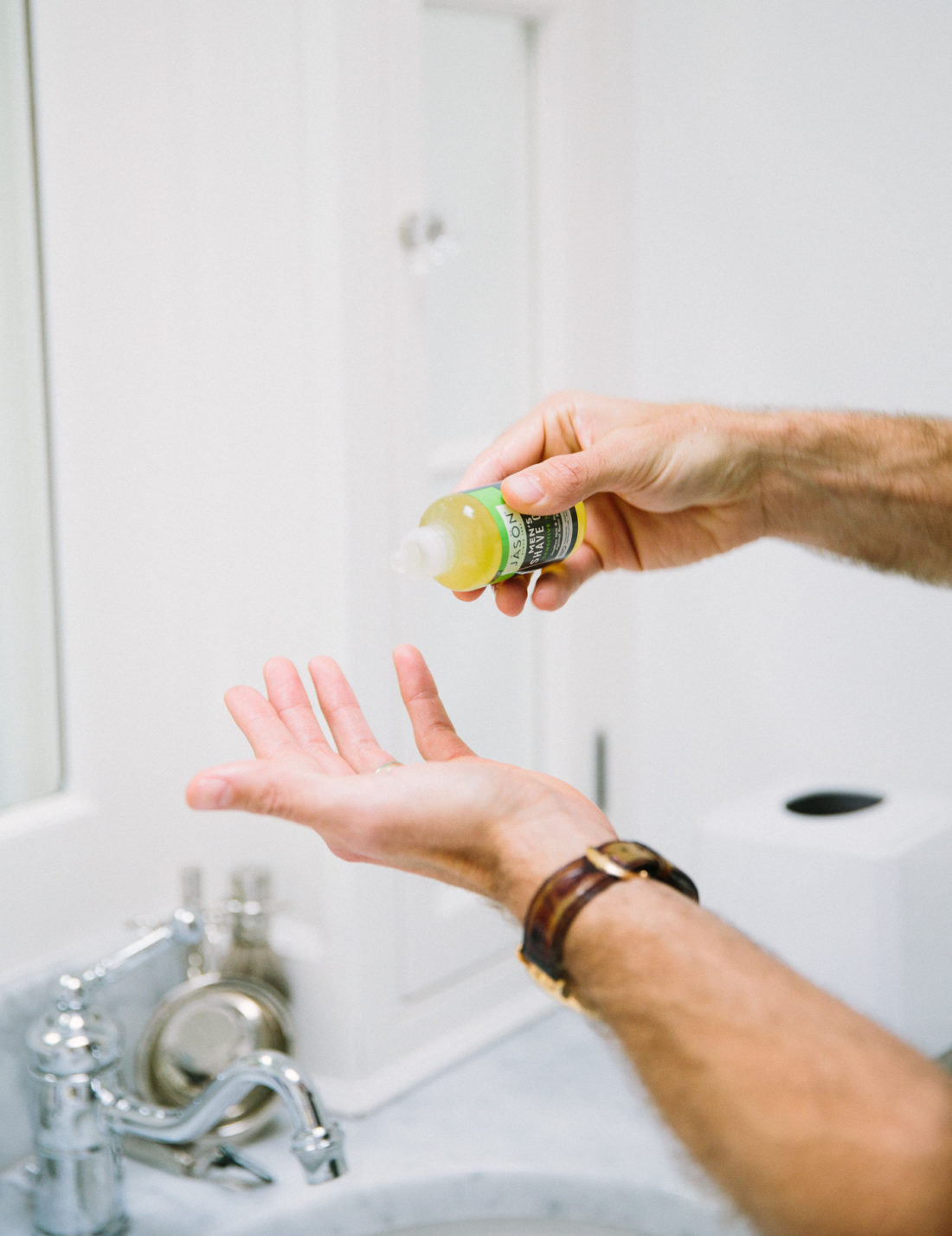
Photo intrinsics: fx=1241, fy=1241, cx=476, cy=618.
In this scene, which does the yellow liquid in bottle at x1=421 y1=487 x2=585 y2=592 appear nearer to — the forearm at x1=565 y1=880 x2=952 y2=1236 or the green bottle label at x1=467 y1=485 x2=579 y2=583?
the green bottle label at x1=467 y1=485 x2=579 y2=583

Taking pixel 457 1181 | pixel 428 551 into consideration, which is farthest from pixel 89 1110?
pixel 428 551

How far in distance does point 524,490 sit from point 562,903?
26cm

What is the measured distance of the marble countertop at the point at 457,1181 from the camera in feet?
3.28

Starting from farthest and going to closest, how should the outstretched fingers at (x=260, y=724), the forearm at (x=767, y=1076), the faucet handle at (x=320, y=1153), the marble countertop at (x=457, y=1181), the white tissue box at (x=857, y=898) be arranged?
1. the white tissue box at (x=857, y=898)
2. the marble countertop at (x=457, y=1181)
3. the faucet handle at (x=320, y=1153)
4. the outstretched fingers at (x=260, y=724)
5. the forearm at (x=767, y=1076)

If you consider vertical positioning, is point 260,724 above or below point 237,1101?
above

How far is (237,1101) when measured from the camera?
948 millimetres

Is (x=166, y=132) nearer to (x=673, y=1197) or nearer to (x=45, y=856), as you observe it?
(x=45, y=856)

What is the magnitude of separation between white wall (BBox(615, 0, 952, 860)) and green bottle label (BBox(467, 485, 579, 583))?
24.4 inches

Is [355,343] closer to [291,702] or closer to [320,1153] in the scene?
[291,702]

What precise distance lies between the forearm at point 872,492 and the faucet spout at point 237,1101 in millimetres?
541

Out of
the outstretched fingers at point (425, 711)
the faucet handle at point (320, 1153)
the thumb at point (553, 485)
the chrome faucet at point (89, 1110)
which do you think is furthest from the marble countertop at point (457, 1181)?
the thumb at point (553, 485)

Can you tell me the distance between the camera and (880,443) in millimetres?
902

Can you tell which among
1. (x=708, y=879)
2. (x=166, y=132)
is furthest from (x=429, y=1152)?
(x=166, y=132)

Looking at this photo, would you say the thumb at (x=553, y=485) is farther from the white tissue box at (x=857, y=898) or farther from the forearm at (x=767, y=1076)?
the white tissue box at (x=857, y=898)
